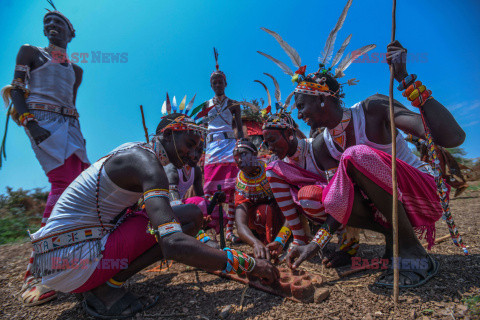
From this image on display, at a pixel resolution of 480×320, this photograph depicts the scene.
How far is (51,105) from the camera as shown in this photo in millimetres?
2877

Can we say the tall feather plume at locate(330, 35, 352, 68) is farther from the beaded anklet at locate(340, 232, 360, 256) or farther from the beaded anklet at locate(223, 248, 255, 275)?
the beaded anklet at locate(223, 248, 255, 275)

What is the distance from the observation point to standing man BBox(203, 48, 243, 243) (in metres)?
4.46

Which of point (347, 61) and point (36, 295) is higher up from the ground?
point (347, 61)

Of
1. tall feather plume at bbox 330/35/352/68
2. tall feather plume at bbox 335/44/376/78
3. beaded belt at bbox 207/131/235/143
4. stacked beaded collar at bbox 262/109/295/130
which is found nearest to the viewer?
tall feather plume at bbox 335/44/376/78

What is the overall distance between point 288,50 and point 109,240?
98.5 inches

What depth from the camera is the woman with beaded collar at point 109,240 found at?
1.73m

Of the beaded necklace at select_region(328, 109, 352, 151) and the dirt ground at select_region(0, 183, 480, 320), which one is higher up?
the beaded necklace at select_region(328, 109, 352, 151)

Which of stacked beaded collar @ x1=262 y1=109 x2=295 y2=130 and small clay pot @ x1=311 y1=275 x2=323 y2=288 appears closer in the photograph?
small clay pot @ x1=311 y1=275 x2=323 y2=288

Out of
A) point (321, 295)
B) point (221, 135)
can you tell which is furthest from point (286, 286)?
point (221, 135)

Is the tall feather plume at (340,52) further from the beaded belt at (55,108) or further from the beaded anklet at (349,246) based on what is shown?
the beaded belt at (55,108)

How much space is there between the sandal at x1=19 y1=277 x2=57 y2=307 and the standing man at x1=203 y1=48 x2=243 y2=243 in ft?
7.96

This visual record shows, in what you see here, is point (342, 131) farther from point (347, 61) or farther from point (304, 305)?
point (304, 305)

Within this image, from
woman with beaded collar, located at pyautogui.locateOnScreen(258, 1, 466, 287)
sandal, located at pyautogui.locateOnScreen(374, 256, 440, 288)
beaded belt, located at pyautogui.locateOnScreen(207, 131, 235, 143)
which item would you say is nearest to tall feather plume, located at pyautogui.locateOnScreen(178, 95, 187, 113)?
beaded belt, located at pyautogui.locateOnScreen(207, 131, 235, 143)

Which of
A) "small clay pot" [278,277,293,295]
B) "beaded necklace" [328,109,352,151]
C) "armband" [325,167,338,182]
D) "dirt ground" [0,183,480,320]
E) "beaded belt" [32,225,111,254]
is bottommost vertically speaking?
"dirt ground" [0,183,480,320]
